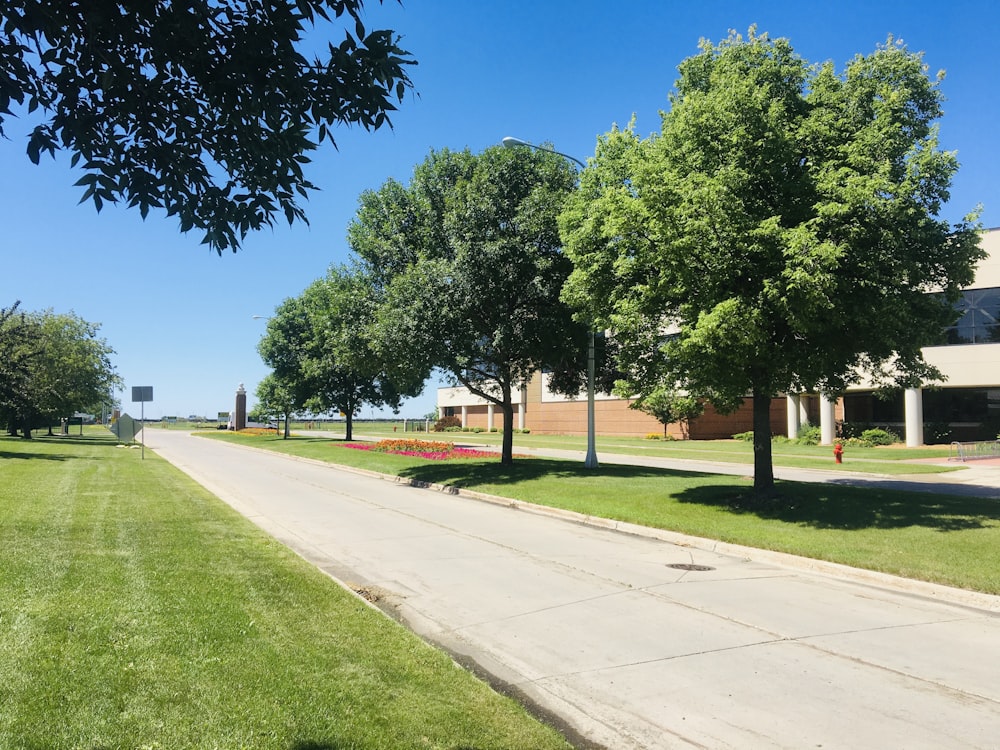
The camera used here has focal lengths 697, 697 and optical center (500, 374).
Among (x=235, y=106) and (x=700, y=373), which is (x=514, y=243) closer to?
(x=700, y=373)

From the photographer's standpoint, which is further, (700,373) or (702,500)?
(702,500)

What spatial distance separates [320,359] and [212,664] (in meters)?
39.6

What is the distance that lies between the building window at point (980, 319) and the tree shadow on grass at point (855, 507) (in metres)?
25.4

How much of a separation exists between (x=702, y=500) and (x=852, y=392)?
3355 cm

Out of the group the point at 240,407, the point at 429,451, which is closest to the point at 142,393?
the point at 429,451

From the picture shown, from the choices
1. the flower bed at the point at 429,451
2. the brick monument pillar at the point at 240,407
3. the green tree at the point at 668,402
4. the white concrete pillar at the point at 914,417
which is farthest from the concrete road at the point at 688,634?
the brick monument pillar at the point at 240,407

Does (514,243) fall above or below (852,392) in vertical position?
above

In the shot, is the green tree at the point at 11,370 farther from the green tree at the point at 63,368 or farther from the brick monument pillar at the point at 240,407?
the brick monument pillar at the point at 240,407

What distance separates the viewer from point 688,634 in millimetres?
6395

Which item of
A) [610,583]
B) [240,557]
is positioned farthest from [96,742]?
[610,583]

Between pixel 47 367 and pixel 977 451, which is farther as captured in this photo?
pixel 47 367

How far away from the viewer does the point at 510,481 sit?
1942 cm

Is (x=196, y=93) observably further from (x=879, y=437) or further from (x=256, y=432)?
(x=256, y=432)

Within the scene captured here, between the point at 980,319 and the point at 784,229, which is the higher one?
the point at 980,319
